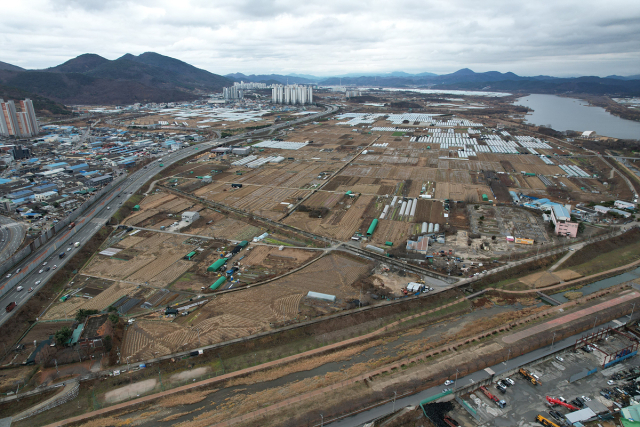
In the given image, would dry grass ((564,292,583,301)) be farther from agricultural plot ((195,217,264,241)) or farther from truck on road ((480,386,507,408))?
agricultural plot ((195,217,264,241))

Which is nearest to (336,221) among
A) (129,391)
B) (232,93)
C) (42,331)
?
(129,391)

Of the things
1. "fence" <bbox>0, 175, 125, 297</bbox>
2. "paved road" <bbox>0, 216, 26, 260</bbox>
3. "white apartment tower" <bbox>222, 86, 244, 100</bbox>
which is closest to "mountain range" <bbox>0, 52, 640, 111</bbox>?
"white apartment tower" <bbox>222, 86, 244, 100</bbox>

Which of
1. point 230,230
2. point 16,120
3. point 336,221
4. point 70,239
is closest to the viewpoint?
point 70,239

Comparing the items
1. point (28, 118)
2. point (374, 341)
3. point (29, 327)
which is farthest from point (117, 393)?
point (28, 118)

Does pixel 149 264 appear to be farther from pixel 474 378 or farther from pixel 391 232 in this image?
pixel 474 378

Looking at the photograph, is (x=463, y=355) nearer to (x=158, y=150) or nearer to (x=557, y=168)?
(x=557, y=168)

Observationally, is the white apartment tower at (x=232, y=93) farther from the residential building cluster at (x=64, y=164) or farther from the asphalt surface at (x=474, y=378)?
the asphalt surface at (x=474, y=378)

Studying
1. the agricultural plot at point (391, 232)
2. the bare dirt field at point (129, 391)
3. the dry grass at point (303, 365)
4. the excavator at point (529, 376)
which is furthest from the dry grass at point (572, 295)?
the bare dirt field at point (129, 391)
